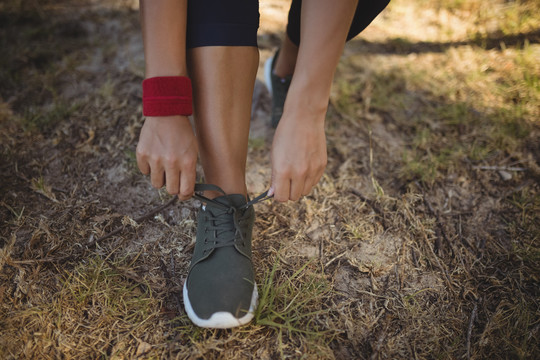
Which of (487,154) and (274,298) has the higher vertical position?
(487,154)

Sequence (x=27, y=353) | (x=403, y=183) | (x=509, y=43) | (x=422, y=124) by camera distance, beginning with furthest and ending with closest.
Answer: (x=509, y=43), (x=422, y=124), (x=403, y=183), (x=27, y=353)

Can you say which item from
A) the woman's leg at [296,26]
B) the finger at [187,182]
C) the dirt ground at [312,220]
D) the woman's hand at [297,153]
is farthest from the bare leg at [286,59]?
the finger at [187,182]

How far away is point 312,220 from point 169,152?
817mm

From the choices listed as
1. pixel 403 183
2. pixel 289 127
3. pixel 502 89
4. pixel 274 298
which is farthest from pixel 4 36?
pixel 502 89

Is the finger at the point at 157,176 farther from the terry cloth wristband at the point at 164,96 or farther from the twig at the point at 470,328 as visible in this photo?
the twig at the point at 470,328

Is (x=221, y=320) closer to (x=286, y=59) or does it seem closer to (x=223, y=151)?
(x=223, y=151)

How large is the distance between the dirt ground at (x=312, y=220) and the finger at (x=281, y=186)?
1.30 ft

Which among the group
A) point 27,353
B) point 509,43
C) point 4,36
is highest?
point 509,43

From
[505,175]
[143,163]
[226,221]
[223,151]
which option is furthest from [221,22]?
[505,175]

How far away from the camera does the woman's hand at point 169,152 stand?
1055mm

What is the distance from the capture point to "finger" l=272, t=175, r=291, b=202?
1077 mm

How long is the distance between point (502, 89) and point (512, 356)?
6.30 feet

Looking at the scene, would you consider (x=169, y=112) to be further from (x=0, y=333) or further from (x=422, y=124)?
(x=422, y=124)

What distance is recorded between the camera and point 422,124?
6.84 ft
